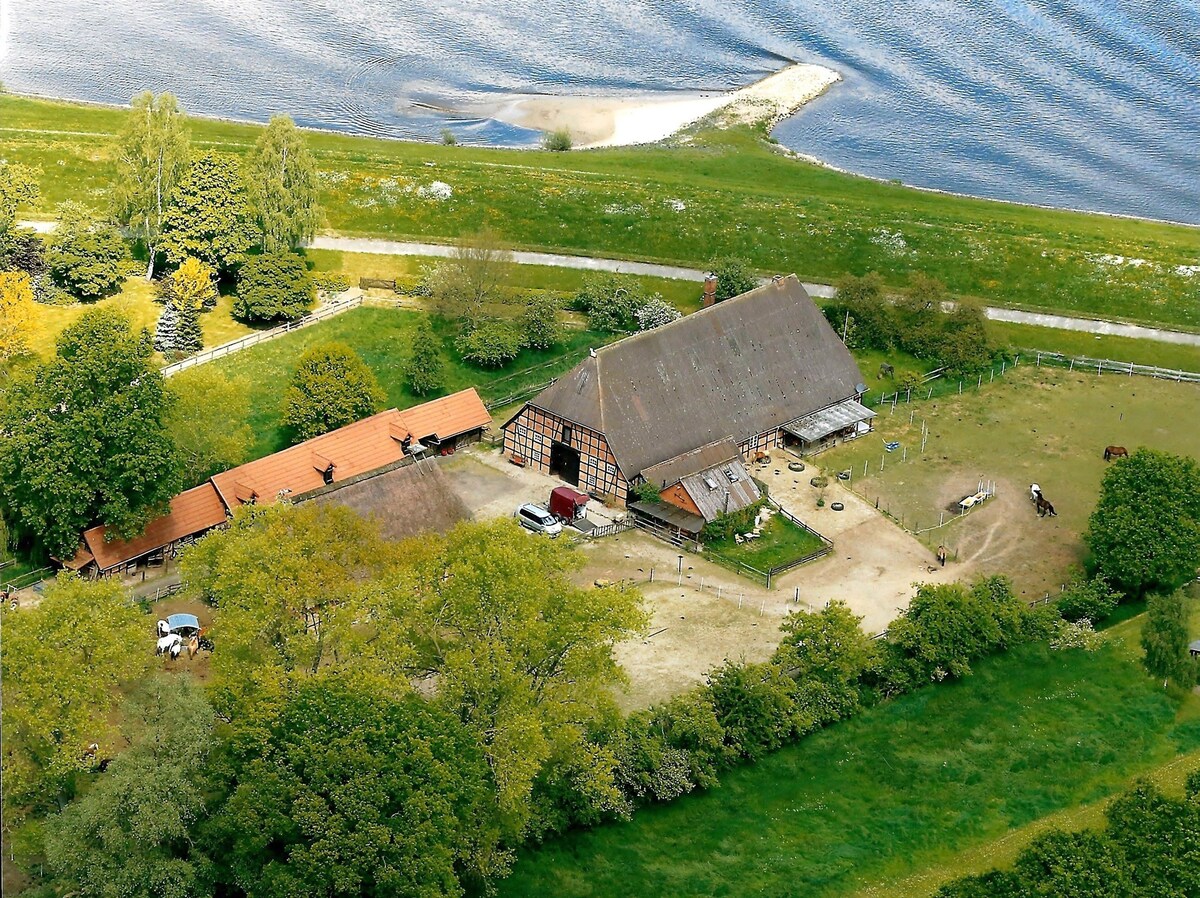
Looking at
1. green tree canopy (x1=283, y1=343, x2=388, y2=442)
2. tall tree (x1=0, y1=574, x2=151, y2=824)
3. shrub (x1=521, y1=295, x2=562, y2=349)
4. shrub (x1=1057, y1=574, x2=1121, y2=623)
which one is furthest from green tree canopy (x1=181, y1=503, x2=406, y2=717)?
shrub (x1=1057, y1=574, x2=1121, y2=623)

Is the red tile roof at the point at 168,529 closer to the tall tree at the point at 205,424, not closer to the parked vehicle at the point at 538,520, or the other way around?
the tall tree at the point at 205,424

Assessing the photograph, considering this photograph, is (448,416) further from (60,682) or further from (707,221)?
(60,682)

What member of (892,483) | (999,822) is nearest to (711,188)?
(892,483)

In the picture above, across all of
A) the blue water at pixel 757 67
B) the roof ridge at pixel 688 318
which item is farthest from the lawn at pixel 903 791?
the blue water at pixel 757 67

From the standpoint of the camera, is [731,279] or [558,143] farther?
[558,143]

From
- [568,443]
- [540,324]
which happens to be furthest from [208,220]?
[568,443]

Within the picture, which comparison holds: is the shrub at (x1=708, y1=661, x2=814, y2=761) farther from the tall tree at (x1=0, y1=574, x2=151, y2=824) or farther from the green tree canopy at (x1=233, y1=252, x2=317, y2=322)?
the green tree canopy at (x1=233, y1=252, x2=317, y2=322)
